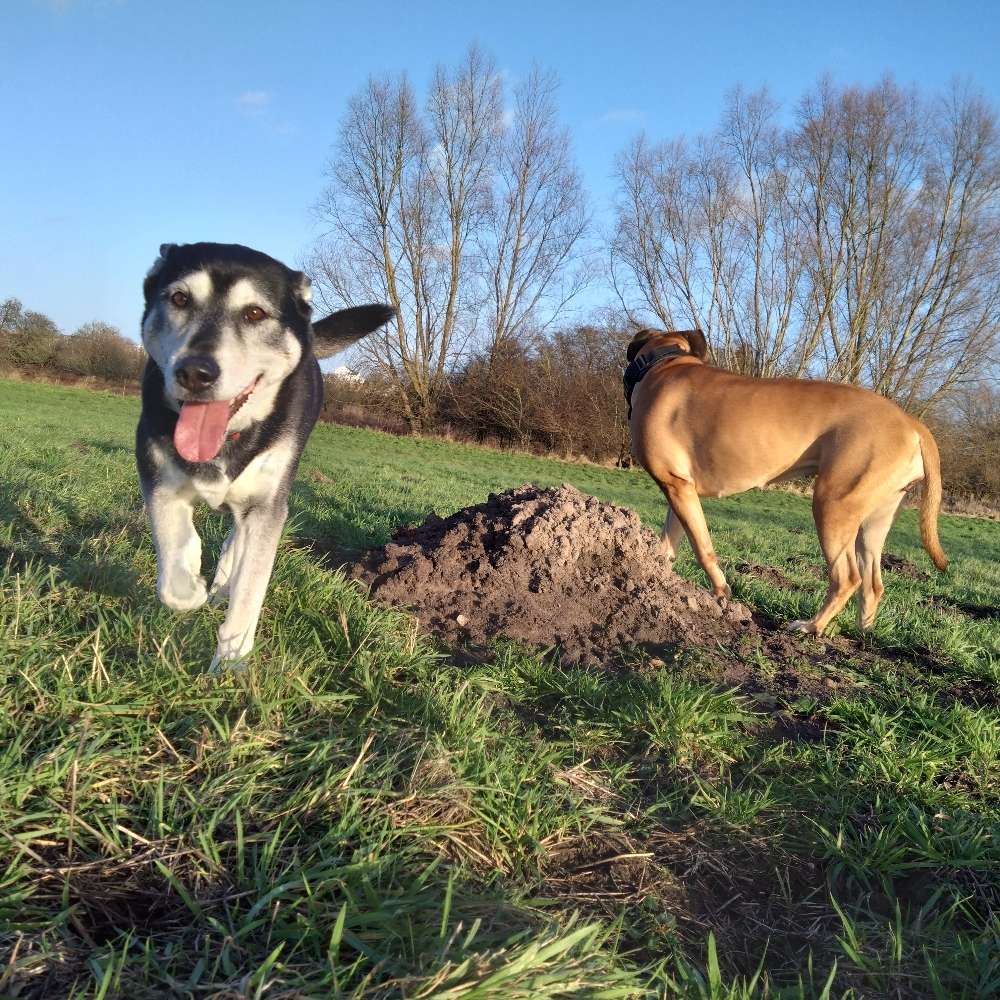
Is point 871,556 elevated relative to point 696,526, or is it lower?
lower

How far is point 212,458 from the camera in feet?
8.87

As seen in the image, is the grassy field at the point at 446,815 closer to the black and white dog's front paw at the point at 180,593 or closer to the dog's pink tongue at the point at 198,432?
the black and white dog's front paw at the point at 180,593

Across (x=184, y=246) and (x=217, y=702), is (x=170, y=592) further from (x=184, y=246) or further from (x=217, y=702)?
(x=184, y=246)

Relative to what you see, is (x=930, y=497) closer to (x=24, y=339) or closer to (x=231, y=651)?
(x=231, y=651)

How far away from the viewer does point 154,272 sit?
9.77 feet

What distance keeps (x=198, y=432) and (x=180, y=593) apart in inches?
26.0

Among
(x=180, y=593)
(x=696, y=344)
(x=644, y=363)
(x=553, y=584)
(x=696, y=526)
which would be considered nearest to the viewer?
(x=180, y=593)

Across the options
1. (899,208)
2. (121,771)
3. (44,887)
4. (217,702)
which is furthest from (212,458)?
A: (899,208)

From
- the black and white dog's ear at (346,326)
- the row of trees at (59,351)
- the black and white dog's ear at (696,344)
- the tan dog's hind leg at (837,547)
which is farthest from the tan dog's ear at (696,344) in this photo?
the row of trees at (59,351)

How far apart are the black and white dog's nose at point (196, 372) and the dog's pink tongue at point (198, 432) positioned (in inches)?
4.9

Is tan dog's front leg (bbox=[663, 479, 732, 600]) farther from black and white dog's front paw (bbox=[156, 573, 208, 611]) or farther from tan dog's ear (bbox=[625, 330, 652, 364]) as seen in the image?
black and white dog's front paw (bbox=[156, 573, 208, 611])

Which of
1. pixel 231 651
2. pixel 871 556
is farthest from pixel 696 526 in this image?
pixel 231 651

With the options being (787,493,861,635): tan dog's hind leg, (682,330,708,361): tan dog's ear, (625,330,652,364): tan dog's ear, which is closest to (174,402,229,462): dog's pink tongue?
(787,493,861,635): tan dog's hind leg

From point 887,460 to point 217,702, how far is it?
4658mm
